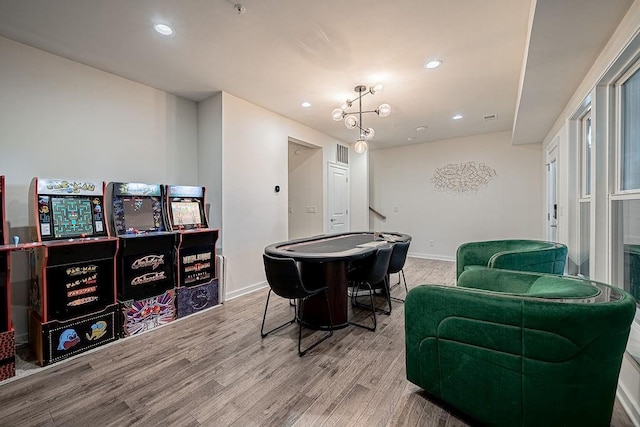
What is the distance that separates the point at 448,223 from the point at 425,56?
4.41 m

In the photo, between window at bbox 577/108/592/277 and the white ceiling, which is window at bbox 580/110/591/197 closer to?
window at bbox 577/108/592/277

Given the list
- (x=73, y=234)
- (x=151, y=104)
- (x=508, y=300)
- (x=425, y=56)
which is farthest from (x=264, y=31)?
(x=508, y=300)

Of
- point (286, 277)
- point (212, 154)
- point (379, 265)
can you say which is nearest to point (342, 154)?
point (212, 154)

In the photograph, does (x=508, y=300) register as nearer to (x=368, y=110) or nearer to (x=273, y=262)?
(x=273, y=262)

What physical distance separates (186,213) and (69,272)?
49.5 inches

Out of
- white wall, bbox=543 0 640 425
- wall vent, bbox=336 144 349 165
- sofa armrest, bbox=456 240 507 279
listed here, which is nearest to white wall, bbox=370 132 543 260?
wall vent, bbox=336 144 349 165

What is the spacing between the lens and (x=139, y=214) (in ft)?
9.90

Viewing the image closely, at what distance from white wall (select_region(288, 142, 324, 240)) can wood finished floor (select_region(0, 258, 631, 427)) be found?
10.1ft

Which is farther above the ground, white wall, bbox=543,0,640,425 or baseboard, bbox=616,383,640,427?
white wall, bbox=543,0,640,425

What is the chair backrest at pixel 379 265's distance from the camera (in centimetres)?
275

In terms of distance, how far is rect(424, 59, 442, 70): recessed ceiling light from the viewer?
9.34ft

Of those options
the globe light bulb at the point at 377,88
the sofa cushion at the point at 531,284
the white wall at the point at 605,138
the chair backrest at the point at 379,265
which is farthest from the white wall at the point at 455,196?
the sofa cushion at the point at 531,284

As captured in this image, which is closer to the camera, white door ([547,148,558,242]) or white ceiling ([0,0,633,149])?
white ceiling ([0,0,633,149])

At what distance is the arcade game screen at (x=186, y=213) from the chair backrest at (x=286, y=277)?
1.50m
